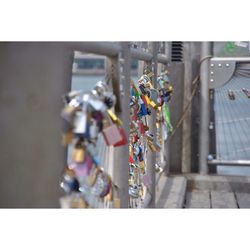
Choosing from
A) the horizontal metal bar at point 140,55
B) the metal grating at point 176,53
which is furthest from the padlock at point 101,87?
the metal grating at point 176,53

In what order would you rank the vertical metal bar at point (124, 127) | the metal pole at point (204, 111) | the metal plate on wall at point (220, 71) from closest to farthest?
the vertical metal bar at point (124, 127) < the metal plate on wall at point (220, 71) < the metal pole at point (204, 111)

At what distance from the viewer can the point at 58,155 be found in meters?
0.75

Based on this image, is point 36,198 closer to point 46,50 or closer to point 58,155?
point 58,155

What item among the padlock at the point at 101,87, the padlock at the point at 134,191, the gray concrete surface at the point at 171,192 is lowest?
the gray concrete surface at the point at 171,192

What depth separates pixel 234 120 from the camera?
4.14 ft

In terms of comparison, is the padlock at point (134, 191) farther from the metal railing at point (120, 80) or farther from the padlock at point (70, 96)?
the padlock at point (70, 96)

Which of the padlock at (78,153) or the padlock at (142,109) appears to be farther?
the padlock at (142,109)

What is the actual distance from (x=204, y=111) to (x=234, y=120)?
51 centimetres

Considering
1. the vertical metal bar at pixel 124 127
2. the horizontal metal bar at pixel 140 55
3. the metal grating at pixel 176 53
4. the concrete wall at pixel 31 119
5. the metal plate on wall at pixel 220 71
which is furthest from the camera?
the metal grating at pixel 176 53

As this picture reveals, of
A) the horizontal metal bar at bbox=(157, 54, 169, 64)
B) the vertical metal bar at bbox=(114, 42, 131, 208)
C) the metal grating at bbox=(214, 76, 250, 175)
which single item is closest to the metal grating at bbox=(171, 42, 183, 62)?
the horizontal metal bar at bbox=(157, 54, 169, 64)

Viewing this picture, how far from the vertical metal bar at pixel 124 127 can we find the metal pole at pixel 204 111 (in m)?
0.72

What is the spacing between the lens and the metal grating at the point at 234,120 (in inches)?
45.4
